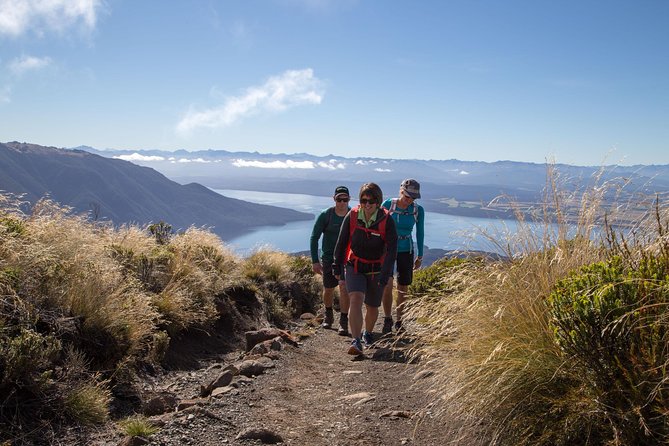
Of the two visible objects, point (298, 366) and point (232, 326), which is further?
point (232, 326)

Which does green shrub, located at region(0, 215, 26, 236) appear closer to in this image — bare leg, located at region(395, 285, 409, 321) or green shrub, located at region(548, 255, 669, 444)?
bare leg, located at region(395, 285, 409, 321)

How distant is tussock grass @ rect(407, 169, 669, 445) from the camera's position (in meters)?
2.87

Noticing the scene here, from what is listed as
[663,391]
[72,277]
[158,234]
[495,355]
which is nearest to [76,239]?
[72,277]

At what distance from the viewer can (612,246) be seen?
4023mm

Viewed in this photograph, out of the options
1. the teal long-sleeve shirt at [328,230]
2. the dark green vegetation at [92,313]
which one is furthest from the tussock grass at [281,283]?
the teal long-sleeve shirt at [328,230]

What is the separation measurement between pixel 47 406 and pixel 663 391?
4.01 m

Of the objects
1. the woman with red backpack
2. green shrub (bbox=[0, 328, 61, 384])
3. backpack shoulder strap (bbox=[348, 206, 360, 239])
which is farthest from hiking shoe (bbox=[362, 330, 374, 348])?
green shrub (bbox=[0, 328, 61, 384])

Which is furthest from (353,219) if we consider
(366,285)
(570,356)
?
(570,356)

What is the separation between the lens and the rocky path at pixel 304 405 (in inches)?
156

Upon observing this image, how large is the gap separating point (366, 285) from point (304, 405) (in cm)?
211

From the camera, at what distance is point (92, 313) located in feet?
16.9

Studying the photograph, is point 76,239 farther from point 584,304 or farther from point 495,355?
point 584,304

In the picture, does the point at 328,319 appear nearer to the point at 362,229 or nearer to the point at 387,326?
the point at 387,326

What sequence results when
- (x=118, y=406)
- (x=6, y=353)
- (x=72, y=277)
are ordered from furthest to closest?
(x=72, y=277) < (x=118, y=406) < (x=6, y=353)
